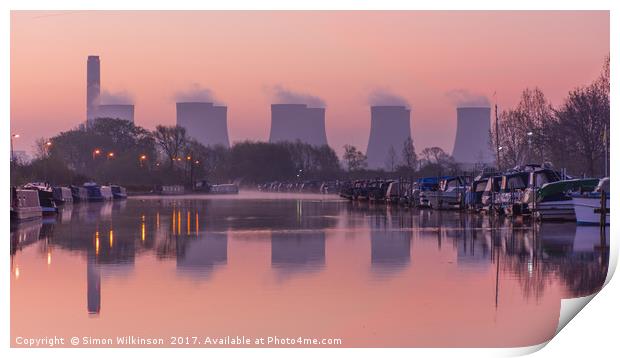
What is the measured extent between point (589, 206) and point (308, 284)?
1883 centimetres

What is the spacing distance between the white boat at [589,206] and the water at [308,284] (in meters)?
1.17

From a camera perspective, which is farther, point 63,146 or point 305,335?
point 63,146

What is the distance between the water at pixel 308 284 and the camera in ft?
Answer: 52.4

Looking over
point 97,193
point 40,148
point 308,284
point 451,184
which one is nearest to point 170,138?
point 40,148

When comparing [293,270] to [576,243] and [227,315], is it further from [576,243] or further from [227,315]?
[576,243]

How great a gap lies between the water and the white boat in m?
1.17

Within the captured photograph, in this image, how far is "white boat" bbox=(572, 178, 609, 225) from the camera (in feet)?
120
